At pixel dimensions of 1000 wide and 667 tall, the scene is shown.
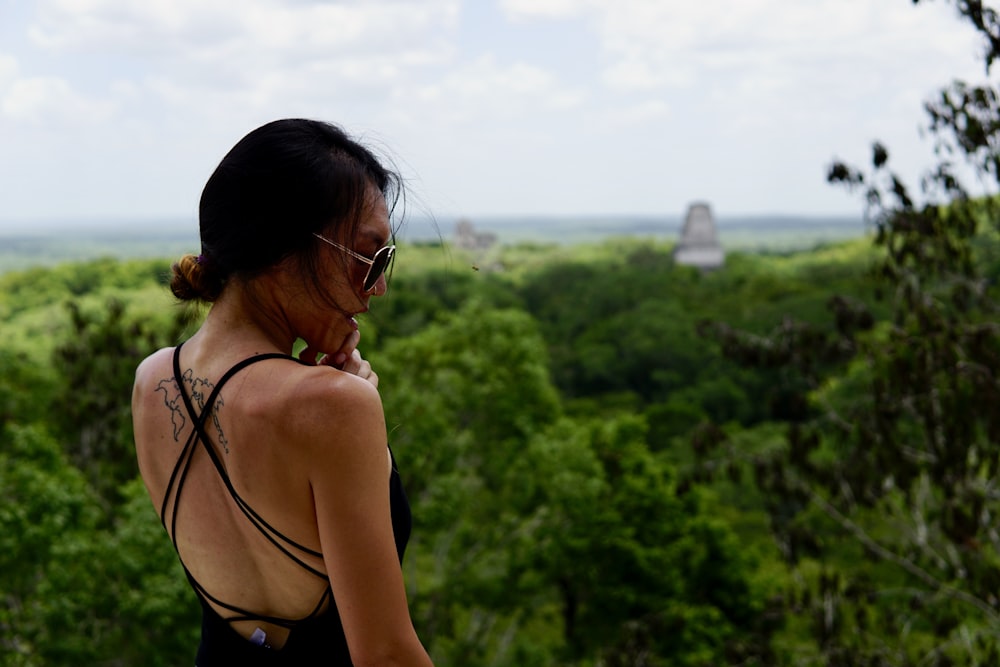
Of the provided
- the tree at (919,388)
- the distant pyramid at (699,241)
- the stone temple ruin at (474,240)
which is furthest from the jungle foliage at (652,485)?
the stone temple ruin at (474,240)

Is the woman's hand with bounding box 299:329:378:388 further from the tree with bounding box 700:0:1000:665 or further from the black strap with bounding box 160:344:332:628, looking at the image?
the tree with bounding box 700:0:1000:665

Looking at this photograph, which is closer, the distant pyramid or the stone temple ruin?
the distant pyramid

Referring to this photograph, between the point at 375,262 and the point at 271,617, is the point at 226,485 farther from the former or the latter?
the point at 375,262

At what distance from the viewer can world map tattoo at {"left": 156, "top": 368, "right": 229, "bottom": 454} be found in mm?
1652

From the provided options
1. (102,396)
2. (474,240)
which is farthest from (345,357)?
(474,240)

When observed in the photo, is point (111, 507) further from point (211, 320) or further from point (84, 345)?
point (211, 320)

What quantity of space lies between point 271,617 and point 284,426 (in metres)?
0.37

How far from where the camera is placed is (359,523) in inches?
60.4

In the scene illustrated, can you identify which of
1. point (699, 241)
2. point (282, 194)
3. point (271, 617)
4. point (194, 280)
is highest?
point (282, 194)

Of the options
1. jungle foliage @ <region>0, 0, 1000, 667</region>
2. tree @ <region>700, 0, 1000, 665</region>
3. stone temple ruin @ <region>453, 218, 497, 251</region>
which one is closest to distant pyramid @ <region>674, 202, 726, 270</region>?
stone temple ruin @ <region>453, 218, 497, 251</region>

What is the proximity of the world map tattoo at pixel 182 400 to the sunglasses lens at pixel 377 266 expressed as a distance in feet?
0.93

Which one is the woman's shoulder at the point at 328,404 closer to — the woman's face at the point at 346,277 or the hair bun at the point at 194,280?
the woman's face at the point at 346,277

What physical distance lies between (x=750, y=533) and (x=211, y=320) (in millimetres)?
27223

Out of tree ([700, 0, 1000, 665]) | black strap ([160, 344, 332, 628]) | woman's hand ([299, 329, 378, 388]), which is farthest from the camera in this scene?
tree ([700, 0, 1000, 665])
